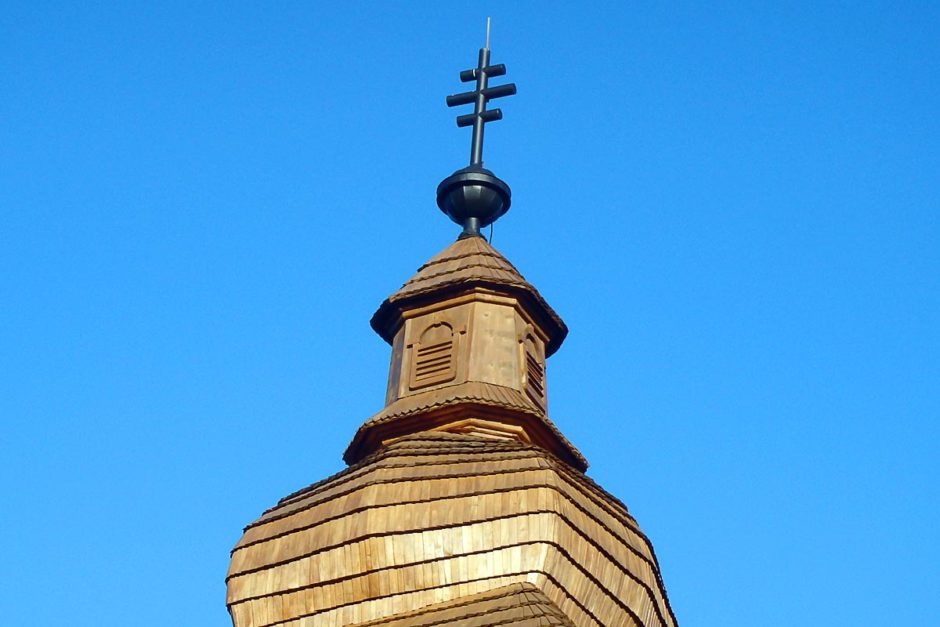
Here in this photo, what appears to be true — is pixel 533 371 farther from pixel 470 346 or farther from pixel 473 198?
pixel 473 198

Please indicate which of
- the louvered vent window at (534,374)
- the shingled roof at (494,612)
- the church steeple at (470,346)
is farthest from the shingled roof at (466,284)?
the shingled roof at (494,612)

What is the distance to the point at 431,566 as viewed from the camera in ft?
50.0

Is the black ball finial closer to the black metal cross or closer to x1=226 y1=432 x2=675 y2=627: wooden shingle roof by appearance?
the black metal cross

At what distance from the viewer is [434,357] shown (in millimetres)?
19172

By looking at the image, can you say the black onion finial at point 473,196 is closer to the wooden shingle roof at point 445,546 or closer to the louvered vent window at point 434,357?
the louvered vent window at point 434,357

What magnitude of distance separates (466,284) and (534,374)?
4.29ft

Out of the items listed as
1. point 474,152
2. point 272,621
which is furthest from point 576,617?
point 474,152

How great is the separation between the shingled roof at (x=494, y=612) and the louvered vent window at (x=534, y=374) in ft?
14.5

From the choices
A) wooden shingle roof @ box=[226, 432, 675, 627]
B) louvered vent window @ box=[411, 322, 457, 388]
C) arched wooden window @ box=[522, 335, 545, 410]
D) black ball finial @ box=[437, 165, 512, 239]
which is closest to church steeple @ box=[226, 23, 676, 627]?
wooden shingle roof @ box=[226, 432, 675, 627]

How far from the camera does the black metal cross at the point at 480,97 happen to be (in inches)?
881

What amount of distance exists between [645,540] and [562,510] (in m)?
1.59

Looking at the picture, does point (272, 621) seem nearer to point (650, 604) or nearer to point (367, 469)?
point (367, 469)

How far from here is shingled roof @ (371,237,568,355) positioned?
19.5m

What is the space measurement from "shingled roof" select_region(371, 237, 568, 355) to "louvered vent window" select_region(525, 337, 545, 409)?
0.44m
